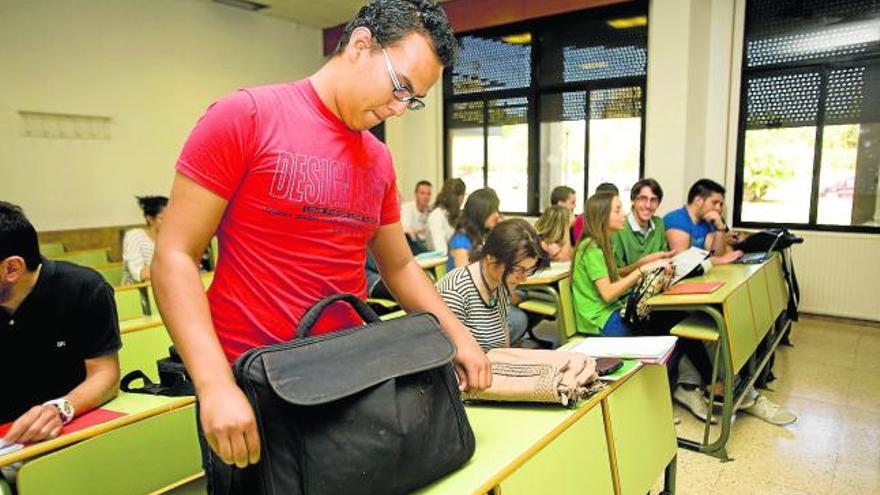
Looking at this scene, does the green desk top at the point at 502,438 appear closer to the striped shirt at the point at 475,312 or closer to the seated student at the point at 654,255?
the striped shirt at the point at 475,312

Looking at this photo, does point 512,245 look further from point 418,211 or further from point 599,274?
point 418,211

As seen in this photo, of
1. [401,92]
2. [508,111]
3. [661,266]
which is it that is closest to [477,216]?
[661,266]

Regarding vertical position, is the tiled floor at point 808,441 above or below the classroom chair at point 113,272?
below

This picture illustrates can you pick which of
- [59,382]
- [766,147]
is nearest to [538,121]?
[766,147]

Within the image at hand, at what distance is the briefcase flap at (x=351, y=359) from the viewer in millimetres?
705

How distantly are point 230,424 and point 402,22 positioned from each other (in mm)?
593

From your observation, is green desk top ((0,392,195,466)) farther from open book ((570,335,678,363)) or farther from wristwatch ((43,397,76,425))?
open book ((570,335,678,363))

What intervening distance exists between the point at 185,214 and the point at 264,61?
6.56 meters

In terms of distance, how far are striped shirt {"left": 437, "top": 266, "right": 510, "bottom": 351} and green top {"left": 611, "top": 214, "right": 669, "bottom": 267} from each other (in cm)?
150

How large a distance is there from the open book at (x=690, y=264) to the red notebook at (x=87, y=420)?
2.46m

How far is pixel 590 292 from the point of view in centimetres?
294

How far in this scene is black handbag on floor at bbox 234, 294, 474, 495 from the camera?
71cm

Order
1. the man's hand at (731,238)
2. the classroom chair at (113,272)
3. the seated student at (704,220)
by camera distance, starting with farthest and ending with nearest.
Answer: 1. the man's hand at (731,238)
2. the seated student at (704,220)
3. the classroom chair at (113,272)

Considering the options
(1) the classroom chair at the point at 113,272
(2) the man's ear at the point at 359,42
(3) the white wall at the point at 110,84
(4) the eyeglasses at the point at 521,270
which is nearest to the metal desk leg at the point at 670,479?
(4) the eyeglasses at the point at 521,270
